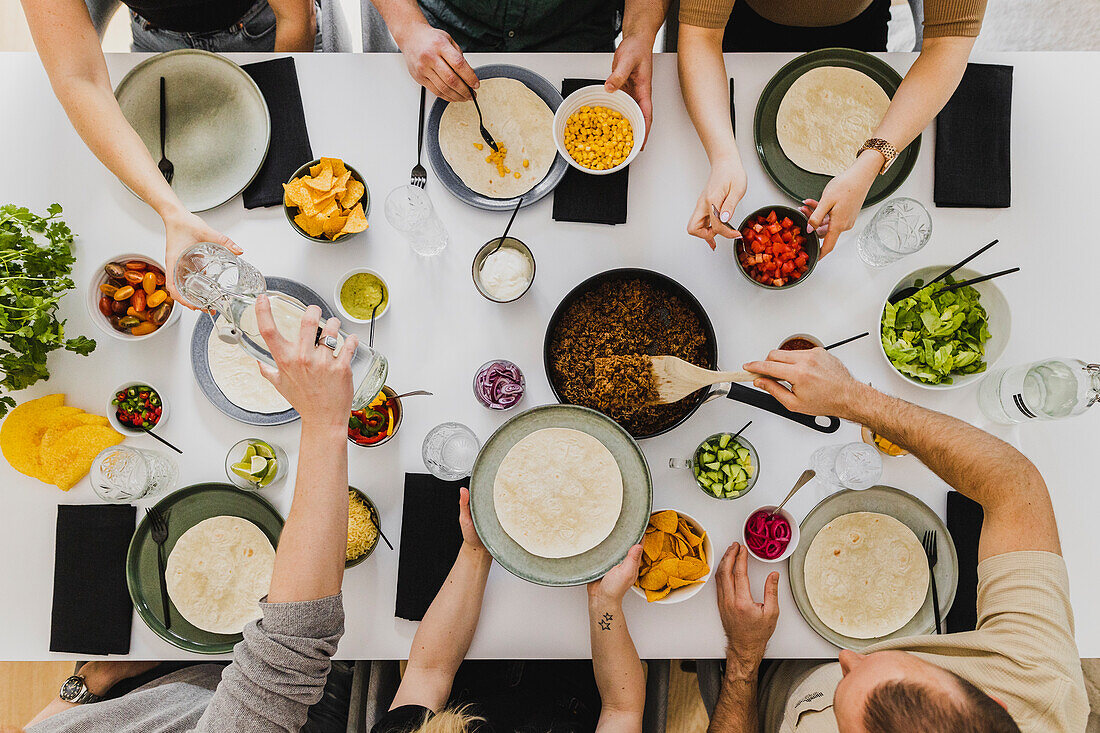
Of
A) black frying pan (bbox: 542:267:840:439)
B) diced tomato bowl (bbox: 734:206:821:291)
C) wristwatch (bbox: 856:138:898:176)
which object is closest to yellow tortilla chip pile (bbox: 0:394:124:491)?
black frying pan (bbox: 542:267:840:439)

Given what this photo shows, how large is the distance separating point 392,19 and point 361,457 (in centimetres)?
114

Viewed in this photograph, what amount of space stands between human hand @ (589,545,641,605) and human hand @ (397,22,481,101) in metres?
1.18

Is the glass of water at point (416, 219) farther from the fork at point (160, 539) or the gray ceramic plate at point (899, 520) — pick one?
the gray ceramic plate at point (899, 520)

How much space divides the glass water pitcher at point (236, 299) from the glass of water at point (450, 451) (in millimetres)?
179

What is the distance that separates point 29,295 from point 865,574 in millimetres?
2024

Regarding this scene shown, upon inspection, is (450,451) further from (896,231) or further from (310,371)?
(896,231)

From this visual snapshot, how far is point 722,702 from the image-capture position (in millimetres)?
1593

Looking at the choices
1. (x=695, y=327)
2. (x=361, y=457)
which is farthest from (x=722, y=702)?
(x=361, y=457)

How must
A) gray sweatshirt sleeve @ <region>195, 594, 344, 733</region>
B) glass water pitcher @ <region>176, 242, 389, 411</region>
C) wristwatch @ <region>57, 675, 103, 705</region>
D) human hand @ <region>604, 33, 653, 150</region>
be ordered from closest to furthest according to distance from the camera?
1. gray sweatshirt sleeve @ <region>195, 594, 344, 733</region>
2. glass water pitcher @ <region>176, 242, 389, 411</region>
3. human hand @ <region>604, 33, 653, 150</region>
4. wristwatch @ <region>57, 675, 103, 705</region>

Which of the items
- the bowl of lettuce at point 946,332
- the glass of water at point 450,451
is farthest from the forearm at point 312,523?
the bowl of lettuce at point 946,332

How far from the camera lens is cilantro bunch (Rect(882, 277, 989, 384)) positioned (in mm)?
1418

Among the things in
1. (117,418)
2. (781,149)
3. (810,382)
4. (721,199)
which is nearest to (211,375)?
(117,418)

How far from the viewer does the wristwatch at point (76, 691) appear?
1.62m

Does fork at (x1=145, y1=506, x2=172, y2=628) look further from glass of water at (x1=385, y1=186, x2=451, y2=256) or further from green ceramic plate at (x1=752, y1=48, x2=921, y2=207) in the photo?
green ceramic plate at (x1=752, y1=48, x2=921, y2=207)
